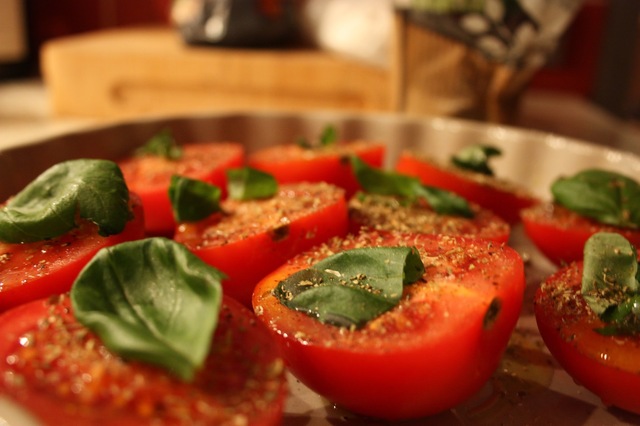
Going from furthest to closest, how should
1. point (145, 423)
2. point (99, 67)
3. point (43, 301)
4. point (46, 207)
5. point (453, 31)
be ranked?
point (99, 67) → point (453, 31) → point (46, 207) → point (43, 301) → point (145, 423)

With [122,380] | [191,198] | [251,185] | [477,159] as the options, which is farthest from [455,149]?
[122,380]

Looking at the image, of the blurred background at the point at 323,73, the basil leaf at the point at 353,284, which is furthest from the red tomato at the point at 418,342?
the blurred background at the point at 323,73

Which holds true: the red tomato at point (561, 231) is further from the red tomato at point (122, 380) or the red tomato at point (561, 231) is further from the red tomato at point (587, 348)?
the red tomato at point (122, 380)

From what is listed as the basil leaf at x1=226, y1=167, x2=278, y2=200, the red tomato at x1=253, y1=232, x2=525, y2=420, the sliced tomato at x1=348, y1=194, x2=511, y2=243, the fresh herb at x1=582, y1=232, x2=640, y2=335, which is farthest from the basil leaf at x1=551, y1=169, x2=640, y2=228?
the basil leaf at x1=226, y1=167, x2=278, y2=200

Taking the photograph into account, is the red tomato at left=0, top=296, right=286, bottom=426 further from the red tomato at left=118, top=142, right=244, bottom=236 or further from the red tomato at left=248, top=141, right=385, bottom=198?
the red tomato at left=248, top=141, right=385, bottom=198

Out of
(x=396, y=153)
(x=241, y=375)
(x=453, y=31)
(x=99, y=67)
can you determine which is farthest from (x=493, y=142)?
(x=99, y=67)

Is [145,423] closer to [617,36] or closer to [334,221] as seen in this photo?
[334,221]

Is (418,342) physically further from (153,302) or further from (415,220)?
(415,220)
